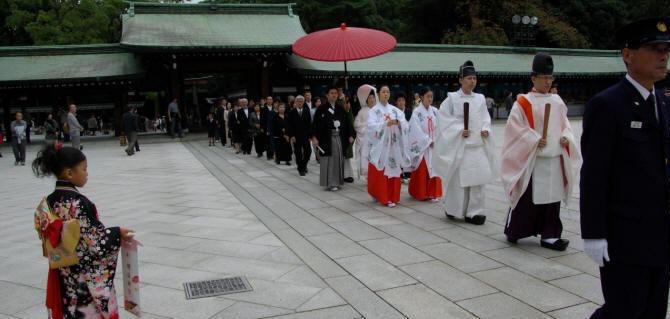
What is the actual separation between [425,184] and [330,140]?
1888 mm

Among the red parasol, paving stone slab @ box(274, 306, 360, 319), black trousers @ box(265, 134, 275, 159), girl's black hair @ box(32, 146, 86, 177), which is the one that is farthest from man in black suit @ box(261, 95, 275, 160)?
girl's black hair @ box(32, 146, 86, 177)

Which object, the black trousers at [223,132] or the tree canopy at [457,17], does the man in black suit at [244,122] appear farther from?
the tree canopy at [457,17]

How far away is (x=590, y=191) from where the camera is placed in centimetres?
204

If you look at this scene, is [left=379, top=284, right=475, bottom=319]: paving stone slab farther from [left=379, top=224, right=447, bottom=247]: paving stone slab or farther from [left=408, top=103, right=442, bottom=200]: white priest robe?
[left=408, top=103, right=442, bottom=200]: white priest robe

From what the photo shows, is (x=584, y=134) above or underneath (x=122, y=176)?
above

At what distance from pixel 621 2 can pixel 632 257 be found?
139ft

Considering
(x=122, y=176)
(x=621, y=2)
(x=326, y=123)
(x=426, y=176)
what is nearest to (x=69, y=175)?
(x=426, y=176)

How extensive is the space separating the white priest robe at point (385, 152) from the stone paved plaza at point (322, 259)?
26cm

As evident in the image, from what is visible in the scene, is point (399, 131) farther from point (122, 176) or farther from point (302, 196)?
point (122, 176)

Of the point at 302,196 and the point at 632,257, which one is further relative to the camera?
the point at 302,196

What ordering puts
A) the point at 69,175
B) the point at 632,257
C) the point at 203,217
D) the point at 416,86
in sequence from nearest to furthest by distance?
the point at 632,257, the point at 69,175, the point at 203,217, the point at 416,86

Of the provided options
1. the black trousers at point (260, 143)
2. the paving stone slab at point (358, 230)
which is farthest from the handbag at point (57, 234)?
the black trousers at point (260, 143)

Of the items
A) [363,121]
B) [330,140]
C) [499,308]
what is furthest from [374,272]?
[363,121]

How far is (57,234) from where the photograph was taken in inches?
88.0
